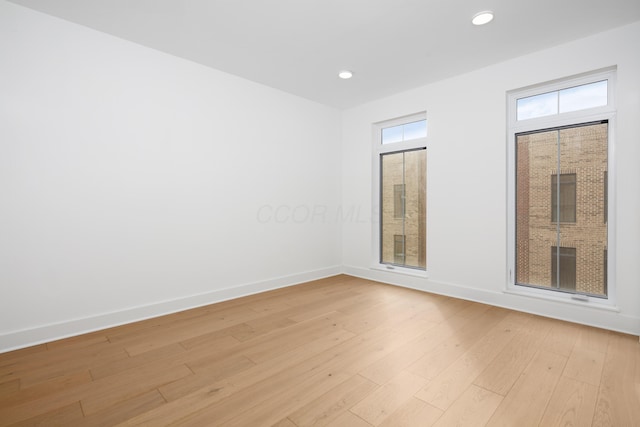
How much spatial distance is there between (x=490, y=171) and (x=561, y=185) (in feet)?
2.11

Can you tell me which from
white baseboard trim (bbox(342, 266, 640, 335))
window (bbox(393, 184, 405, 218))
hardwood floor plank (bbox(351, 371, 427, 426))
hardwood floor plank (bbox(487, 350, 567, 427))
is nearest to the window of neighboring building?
white baseboard trim (bbox(342, 266, 640, 335))

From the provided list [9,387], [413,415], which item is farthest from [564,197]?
[9,387]

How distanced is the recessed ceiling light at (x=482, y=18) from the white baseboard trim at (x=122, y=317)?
11.4 ft

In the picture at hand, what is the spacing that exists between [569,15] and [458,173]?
5.40 ft

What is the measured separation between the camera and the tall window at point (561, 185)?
8.89 feet

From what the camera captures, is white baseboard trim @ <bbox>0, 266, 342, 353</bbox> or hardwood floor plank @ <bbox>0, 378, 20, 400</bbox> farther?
white baseboard trim @ <bbox>0, 266, 342, 353</bbox>

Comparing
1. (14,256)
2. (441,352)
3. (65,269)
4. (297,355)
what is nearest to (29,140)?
(14,256)

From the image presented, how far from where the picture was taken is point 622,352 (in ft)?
7.05

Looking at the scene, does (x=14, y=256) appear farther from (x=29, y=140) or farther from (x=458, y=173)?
(x=458, y=173)

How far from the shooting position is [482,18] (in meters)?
2.38

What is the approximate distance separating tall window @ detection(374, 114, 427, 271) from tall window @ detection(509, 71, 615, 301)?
107 centimetres

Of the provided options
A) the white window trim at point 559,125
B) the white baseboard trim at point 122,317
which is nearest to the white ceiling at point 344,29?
the white window trim at point 559,125

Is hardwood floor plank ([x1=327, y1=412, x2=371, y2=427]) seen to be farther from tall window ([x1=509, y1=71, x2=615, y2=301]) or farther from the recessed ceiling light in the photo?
the recessed ceiling light

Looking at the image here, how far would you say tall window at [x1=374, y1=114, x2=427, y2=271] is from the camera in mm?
3990
